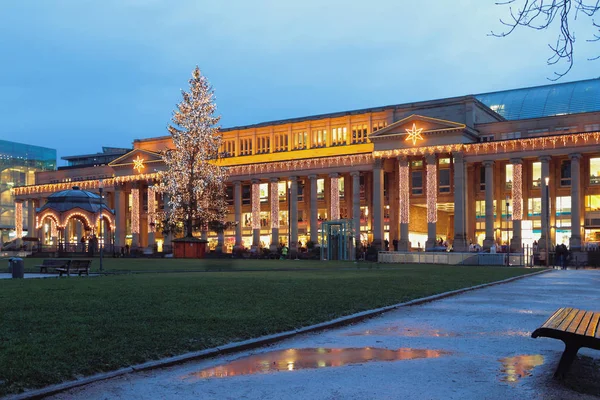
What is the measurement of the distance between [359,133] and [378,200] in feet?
34.2

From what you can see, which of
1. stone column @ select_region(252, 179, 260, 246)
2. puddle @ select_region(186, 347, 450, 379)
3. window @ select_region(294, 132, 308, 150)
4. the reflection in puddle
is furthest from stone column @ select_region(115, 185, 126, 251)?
the reflection in puddle

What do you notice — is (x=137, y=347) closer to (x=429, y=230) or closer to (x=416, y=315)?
(x=416, y=315)

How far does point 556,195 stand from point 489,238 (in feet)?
32.3

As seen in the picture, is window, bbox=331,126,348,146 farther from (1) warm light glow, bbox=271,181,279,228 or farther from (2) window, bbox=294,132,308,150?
(1) warm light glow, bbox=271,181,279,228

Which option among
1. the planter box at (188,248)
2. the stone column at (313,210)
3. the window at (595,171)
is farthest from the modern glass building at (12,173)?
the window at (595,171)

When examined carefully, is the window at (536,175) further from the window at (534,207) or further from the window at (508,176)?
the window at (508,176)

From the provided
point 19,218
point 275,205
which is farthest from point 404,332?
point 19,218

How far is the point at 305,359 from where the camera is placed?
10.1 metres

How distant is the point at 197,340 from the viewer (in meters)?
11.0

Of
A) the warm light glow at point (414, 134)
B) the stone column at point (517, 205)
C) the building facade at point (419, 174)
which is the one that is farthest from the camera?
the warm light glow at point (414, 134)

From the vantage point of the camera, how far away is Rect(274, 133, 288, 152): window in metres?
90.9

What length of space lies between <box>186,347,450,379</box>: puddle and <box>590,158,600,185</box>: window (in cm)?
6944

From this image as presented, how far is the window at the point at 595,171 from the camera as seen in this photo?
7329 centimetres

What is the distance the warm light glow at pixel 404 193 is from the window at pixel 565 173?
54.9 ft
